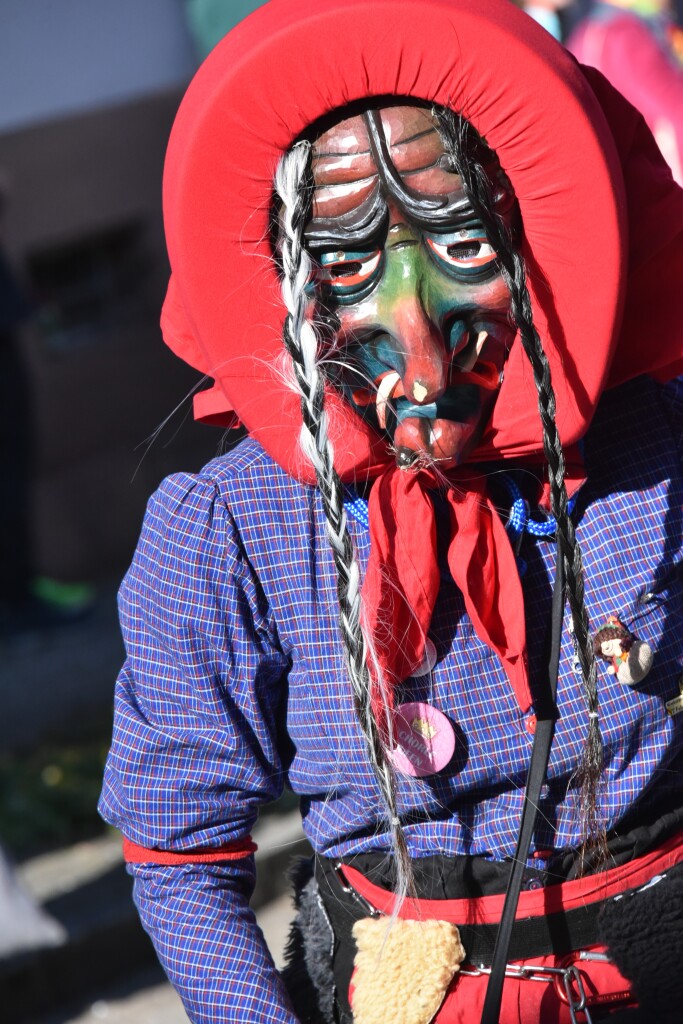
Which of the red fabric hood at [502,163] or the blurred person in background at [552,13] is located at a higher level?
the blurred person in background at [552,13]

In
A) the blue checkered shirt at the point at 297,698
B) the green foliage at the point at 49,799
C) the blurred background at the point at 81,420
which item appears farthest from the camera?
the green foliage at the point at 49,799

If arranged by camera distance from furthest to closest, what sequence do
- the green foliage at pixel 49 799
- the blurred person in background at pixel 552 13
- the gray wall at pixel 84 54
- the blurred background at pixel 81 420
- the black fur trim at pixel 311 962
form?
the green foliage at pixel 49 799
the blurred person in background at pixel 552 13
the gray wall at pixel 84 54
the blurred background at pixel 81 420
the black fur trim at pixel 311 962

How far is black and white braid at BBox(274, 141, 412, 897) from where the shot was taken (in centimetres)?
129

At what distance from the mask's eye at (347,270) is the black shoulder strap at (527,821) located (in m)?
0.38

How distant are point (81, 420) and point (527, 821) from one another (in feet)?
14.4

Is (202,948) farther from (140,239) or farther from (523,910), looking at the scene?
(140,239)

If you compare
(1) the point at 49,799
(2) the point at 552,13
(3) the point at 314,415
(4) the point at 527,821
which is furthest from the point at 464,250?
(1) the point at 49,799

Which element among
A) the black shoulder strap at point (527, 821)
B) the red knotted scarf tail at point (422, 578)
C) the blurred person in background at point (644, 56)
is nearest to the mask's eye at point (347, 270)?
the red knotted scarf tail at point (422, 578)

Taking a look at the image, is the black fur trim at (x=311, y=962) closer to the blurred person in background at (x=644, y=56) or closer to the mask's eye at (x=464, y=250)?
the mask's eye at (x=464, y=250)

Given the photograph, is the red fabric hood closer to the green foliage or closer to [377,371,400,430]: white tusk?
[377,371,400,430]: white tusk

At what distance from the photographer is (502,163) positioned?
4.29 ft

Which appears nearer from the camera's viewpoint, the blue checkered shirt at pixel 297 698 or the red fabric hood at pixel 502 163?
the red fabric hood at pixel 502 163

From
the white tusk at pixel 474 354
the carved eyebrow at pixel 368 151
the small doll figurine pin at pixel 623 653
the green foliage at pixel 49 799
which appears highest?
the carved eyebrow at pixel 368 151

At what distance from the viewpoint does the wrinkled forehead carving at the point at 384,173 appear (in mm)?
1292
